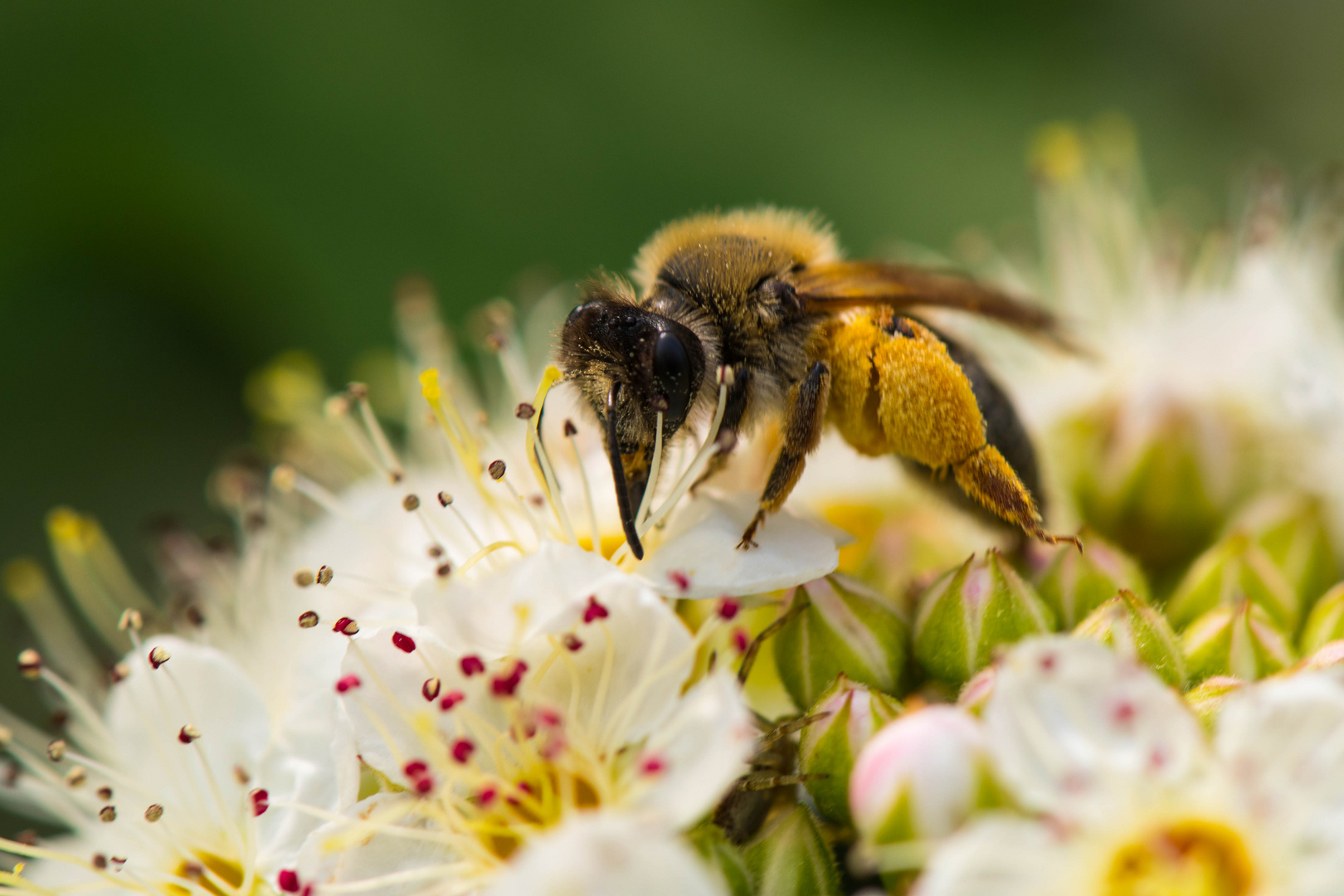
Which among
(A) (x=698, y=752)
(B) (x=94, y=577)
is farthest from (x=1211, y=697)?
(B) (x=94, y=577)

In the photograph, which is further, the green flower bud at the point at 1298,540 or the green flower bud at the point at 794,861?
the green flower bud at the point at 1298,540

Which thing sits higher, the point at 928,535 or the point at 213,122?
the point at 213,122

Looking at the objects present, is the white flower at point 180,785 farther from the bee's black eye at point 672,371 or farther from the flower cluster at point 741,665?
the bee's black eye at point 672,371

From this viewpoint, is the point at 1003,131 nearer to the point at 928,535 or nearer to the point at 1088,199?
the point at 1088,199

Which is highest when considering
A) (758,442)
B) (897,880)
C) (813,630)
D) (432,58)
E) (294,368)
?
(432,58)

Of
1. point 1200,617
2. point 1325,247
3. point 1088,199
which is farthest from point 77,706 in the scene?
point 1325,247

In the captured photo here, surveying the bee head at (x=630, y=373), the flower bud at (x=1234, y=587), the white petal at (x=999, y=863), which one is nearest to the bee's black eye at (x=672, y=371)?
the bee head at (x=630, y=373)
